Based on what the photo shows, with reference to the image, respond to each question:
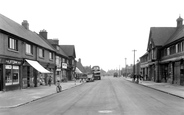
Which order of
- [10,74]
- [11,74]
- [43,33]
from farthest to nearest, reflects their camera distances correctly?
[43,33] → [11,74] → [10,74]

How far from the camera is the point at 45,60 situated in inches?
1363

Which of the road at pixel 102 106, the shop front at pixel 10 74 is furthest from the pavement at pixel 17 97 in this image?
the shop front at pixel 10 74

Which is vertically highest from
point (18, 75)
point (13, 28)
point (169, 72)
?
point (13, 28)

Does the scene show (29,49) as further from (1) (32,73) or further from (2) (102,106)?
(2) (102,106)

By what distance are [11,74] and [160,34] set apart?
33.2 metres

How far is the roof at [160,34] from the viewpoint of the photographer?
4414 centimetres

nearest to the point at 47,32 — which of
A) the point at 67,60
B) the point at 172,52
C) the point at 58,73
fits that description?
the point at 58,73

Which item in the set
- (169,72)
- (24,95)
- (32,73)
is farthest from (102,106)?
(169,72)

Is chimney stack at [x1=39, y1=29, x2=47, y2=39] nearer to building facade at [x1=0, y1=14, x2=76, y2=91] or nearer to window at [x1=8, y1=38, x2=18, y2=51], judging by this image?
building facade at [x1=0, y1=14, x2=76, y2=91]

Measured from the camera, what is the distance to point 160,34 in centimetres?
4622

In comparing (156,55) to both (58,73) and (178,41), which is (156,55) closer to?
(178,41)

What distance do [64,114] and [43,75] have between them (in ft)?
83.4

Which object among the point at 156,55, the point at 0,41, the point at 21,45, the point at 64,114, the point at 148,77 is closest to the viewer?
the point at 64,114

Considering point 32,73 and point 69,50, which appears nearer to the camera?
point 32,73
